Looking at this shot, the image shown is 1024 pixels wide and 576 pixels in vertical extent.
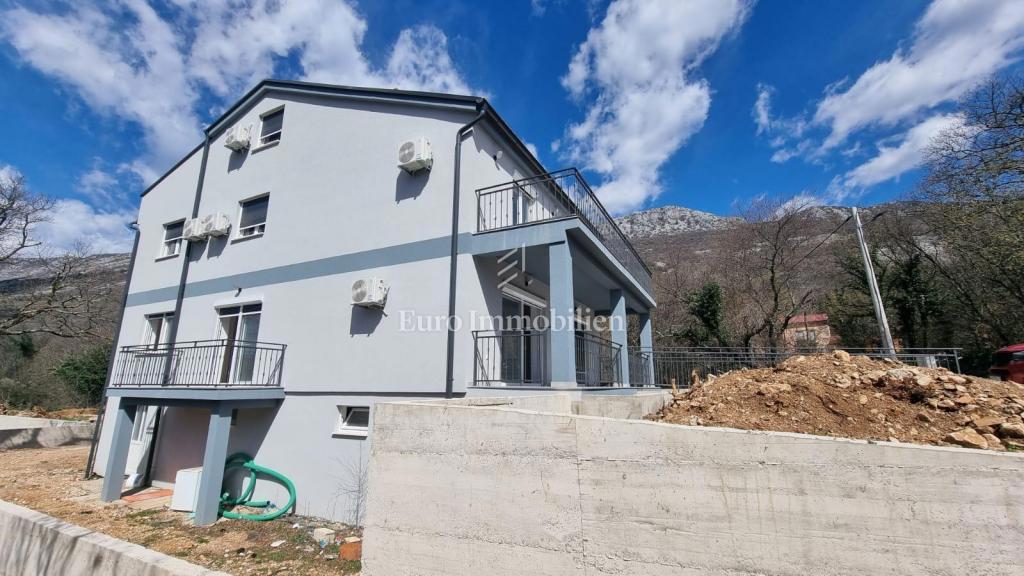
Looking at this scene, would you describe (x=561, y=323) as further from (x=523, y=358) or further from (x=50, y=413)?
(x=50, y=413)

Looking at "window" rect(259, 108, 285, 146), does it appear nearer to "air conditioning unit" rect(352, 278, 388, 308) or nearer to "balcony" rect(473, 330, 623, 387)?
"air conditioning unit" rect(352, 278, 388, 308)

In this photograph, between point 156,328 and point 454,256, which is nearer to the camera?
point 454,256

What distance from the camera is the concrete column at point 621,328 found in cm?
984

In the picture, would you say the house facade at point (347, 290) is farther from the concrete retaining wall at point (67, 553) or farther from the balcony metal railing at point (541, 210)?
the concrete retaining wall at point (67, 553)

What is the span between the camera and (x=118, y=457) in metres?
8.16

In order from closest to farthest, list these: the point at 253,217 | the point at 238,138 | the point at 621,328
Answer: the point at 621,328
the point at 253,217
the point at 238,138

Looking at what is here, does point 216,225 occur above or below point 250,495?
above

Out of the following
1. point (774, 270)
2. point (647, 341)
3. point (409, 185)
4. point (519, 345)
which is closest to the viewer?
point (409, 185)

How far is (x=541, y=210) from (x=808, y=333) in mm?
16924

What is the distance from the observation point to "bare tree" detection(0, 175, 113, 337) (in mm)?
18812

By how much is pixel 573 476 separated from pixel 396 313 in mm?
5167

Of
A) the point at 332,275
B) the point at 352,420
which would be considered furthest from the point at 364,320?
the point at 352,420

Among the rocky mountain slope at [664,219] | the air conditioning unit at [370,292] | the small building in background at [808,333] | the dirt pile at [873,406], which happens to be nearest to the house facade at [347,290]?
the air conditioning unit at [370,292]

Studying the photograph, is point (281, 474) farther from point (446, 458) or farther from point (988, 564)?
point (988, 564)
